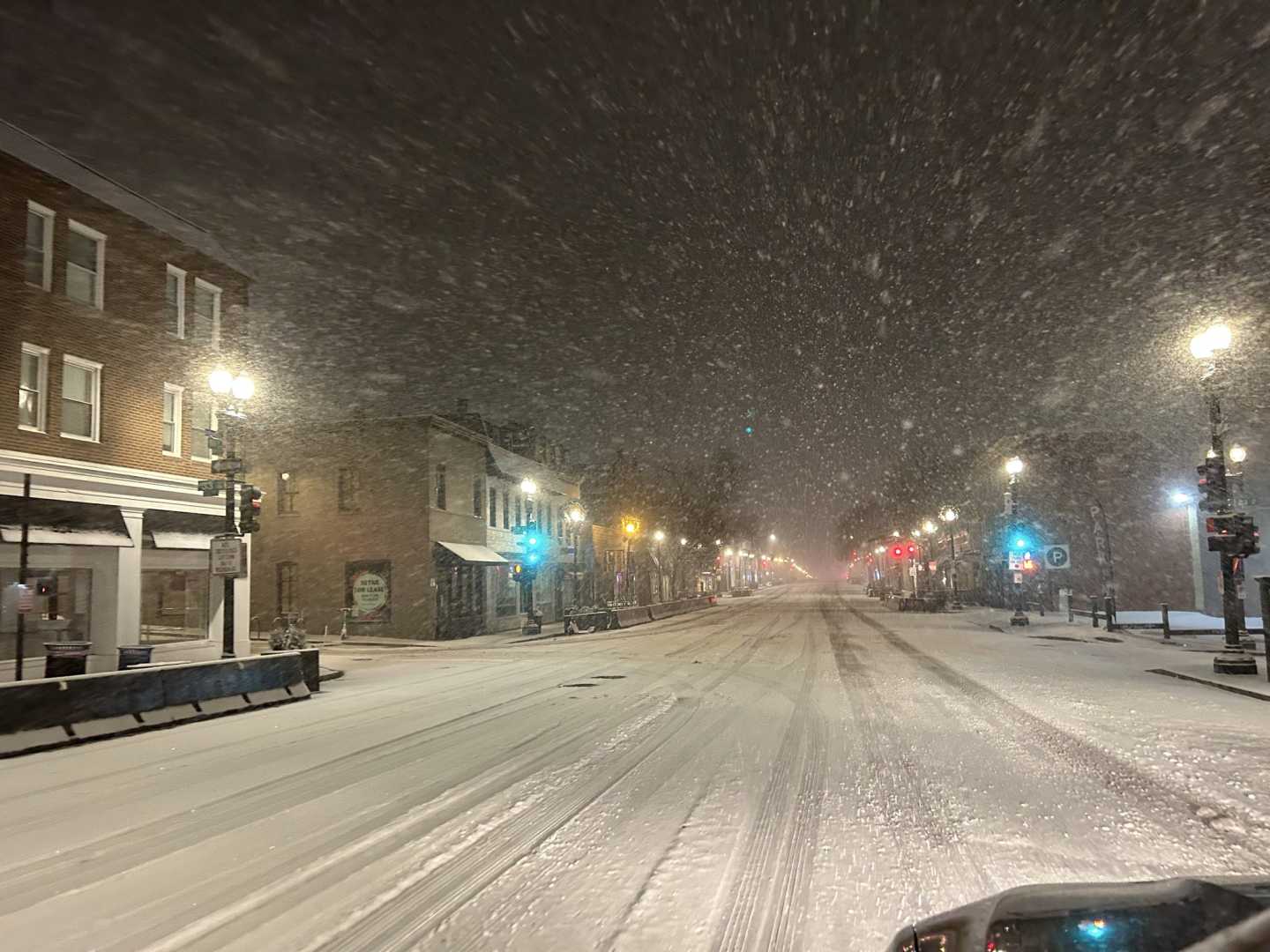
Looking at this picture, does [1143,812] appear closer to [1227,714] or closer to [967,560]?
[1227,714]

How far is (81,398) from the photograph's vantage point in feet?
66.6

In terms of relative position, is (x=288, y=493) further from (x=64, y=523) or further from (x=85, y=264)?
(x=64, y=523)

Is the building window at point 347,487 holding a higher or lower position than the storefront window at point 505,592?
higher

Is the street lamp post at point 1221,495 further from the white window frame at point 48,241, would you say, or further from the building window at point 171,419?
the white window frame at point 48,241

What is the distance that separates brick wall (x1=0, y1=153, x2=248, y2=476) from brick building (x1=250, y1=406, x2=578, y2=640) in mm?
10140

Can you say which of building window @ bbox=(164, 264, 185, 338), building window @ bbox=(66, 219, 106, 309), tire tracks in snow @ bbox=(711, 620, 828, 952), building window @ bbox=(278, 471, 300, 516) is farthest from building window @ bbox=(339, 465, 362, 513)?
tire tracks in snow @ bbox=(711, 620, 828, 952)

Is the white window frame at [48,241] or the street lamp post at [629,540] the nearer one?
the white window frame at [48,241]

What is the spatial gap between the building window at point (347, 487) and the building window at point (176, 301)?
12161 mm

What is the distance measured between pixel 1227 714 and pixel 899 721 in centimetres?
471

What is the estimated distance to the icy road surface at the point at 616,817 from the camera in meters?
4.68

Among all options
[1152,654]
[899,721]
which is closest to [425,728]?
[899,721]

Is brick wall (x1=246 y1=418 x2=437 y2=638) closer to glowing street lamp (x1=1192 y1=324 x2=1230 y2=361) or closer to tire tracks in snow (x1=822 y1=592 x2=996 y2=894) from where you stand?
tire tracks in snow (x1=822 y1=592 x2=996 y2=894)

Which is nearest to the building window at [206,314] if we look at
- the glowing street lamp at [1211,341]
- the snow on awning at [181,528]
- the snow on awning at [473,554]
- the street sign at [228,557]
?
the snow on awning at [181,528]

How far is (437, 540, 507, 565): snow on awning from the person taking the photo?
34.4 meters
